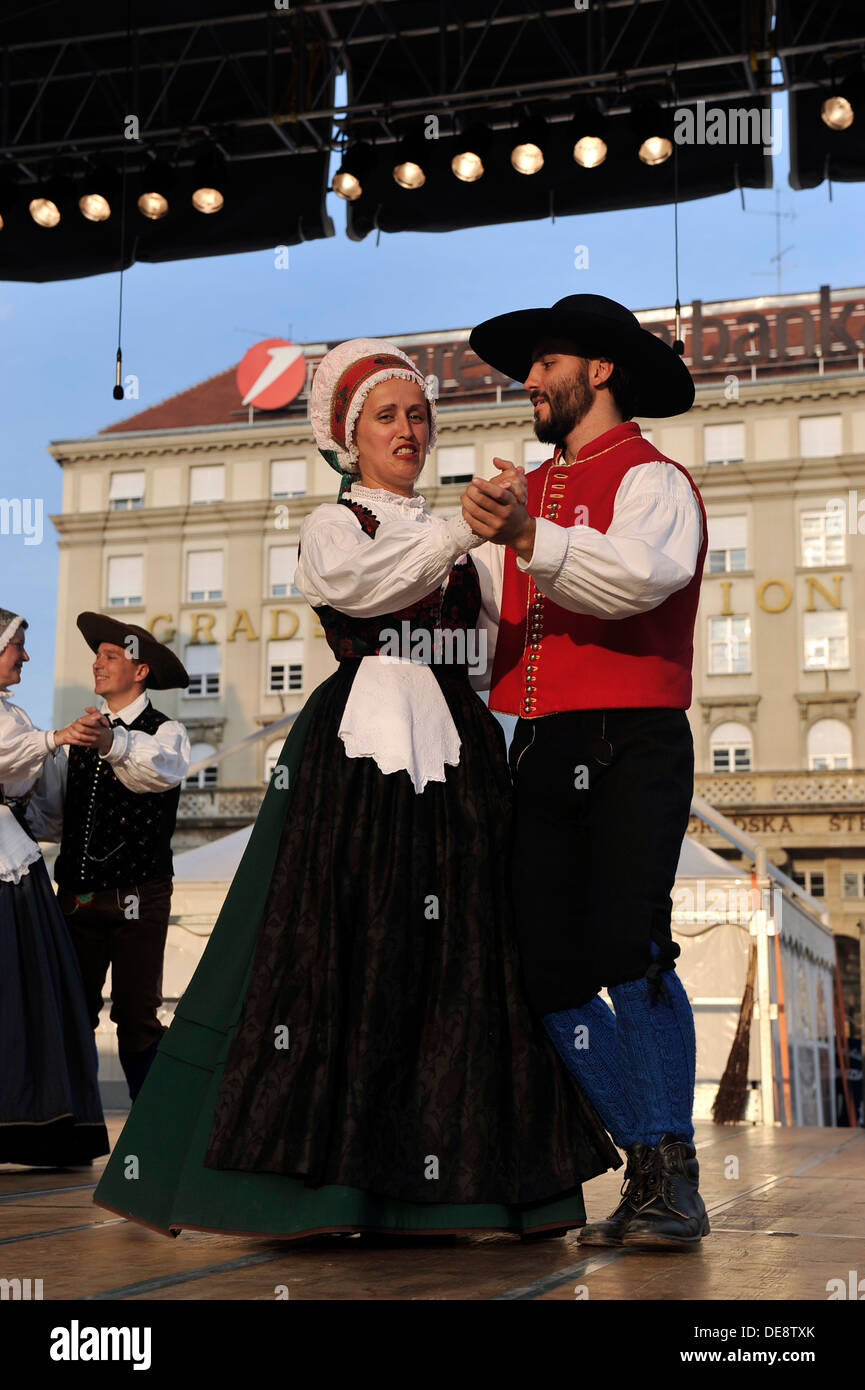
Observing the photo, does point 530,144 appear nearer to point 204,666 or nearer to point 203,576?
point 204,666

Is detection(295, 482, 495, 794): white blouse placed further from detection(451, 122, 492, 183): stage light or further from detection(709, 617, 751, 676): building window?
detection(709, 617, 751, 676): building window

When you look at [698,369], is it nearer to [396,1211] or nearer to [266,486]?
[266,486]

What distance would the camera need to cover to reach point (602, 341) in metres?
2.77

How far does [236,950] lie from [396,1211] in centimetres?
52

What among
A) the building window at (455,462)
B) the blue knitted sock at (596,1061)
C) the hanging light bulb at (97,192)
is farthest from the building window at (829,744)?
the blue knitted sock at (596,1061)

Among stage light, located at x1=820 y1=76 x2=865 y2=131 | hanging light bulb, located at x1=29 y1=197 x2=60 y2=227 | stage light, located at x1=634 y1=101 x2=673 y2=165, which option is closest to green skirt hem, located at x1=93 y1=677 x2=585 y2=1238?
stage light, located at x1=634 y1=101 x2=673 y2=165

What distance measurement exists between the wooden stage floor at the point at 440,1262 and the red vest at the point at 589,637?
0.89 meters

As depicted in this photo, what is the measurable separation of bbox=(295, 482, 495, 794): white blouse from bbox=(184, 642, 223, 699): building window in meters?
35.5

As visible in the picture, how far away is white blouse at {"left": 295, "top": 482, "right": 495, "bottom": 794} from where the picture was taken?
253 centimetres

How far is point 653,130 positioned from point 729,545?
93.4 feet

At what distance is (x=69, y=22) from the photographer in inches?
296

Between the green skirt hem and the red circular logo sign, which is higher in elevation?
the red circular logo sign

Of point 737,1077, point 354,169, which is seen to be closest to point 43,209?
point 354,169

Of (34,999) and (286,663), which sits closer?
(34,999)
